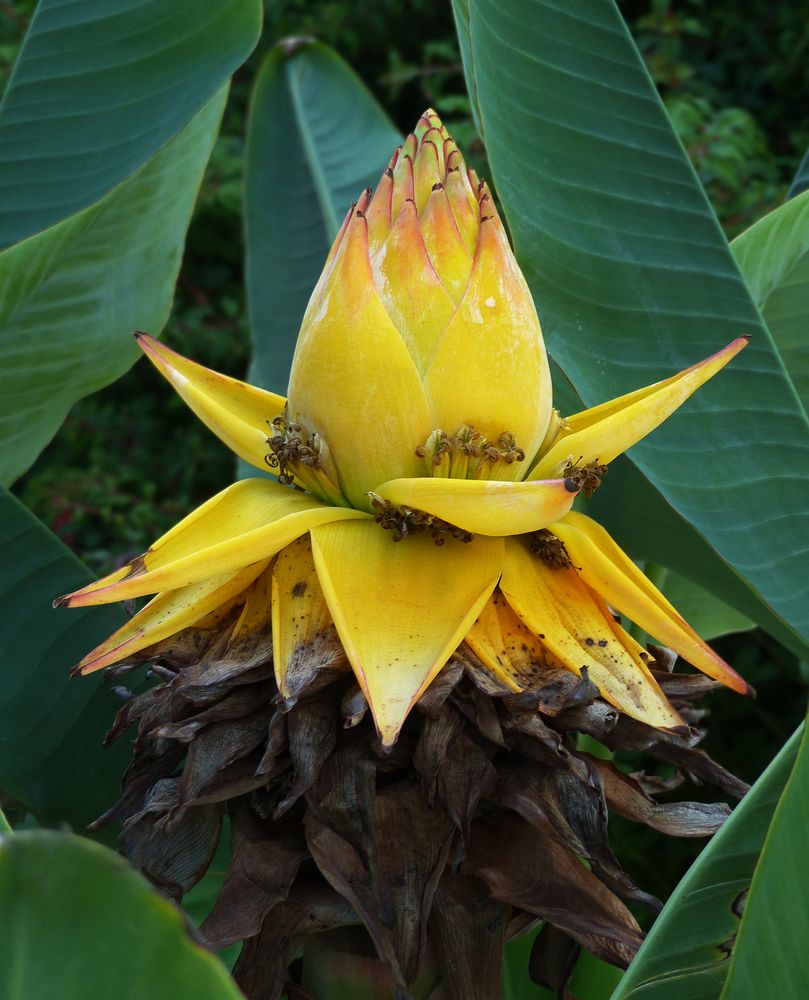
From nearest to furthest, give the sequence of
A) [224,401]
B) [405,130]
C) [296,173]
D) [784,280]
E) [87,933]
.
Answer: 1. [87,933]
2. [224,401]
3. [784,280]
4. [296,173]
5. [405,130]

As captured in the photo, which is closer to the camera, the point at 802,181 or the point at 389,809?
the point at 389,809

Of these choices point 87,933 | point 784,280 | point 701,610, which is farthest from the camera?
point 701,610

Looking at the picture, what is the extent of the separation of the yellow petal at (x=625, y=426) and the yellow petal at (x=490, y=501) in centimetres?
5

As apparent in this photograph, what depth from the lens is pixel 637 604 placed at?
49cm

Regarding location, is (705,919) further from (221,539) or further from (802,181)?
(802,181)

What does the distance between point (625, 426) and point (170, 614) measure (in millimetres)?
228

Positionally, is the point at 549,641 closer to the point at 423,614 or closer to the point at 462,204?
the point at 423,614

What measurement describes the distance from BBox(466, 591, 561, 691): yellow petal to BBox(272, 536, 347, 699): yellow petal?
65 mm

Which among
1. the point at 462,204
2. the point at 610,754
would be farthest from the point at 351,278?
the point at 610,754

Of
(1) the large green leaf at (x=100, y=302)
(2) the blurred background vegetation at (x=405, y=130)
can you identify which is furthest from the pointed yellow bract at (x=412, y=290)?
(2) the blurred background vegetation at (x=405, y=130)

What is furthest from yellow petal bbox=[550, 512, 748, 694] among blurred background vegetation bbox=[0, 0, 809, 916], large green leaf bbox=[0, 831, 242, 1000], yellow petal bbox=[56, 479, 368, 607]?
blurred background vegetation bbox=[0, 0, 809, 916]

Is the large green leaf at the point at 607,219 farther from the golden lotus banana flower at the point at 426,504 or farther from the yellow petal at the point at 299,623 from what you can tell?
the yellow petal at the point at 299,623

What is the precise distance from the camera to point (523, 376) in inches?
19.2

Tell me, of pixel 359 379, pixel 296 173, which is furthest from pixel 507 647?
pixel 296 173
